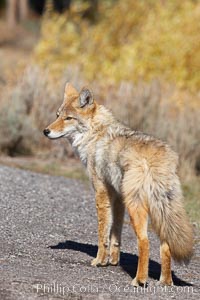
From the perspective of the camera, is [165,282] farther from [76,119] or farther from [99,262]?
[76,119]

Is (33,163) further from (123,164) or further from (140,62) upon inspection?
(123,164)

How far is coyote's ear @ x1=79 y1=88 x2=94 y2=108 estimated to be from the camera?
8602 millimetres

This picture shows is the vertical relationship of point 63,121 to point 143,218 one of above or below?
above

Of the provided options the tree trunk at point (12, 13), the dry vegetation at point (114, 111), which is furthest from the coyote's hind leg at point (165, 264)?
the tree trunk at point (12, 13)

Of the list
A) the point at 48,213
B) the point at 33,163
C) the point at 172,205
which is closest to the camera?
the point at 172,205

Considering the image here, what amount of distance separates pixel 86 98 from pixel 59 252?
159 centimetres

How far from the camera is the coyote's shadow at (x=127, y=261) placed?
26.2ft

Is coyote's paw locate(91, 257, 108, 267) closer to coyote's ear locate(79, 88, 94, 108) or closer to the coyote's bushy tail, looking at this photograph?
the coyote's bushy tail

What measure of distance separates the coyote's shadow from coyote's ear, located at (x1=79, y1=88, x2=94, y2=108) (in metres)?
1.54

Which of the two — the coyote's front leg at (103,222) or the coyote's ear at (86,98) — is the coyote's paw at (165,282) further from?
the coyote's ear at (86,98)

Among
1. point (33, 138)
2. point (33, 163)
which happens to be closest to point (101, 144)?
point (33, 163)

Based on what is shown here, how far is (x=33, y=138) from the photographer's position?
633 inches

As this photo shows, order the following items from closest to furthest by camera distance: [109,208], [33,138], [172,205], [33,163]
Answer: [172,205] < [109,208] < [33,163] < [33,138]

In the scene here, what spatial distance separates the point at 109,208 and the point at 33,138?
800 cm
